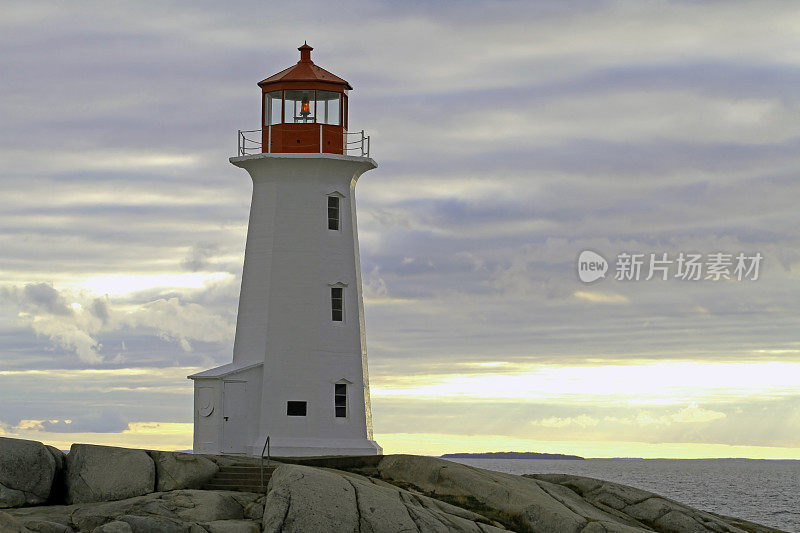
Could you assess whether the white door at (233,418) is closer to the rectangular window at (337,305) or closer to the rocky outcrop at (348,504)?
the rectangular window at (337,305)

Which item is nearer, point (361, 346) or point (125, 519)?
point (125, 519)

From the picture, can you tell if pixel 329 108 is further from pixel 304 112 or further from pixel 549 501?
pixel 549 501

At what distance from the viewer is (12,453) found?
85.8 ft

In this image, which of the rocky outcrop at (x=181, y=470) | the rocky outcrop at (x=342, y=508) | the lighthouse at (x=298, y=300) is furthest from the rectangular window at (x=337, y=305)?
the rocky outcrop at (x=342, y=508)

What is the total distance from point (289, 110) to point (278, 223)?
353 centimetres

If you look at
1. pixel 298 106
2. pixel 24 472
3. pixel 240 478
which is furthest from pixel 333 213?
pixel 24 472

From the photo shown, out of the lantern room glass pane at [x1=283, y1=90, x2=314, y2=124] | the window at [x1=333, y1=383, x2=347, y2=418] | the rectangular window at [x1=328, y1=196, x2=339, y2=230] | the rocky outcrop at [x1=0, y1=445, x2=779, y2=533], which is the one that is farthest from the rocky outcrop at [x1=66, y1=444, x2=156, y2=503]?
the lantern room glass pane at [x1=283, y1=90, x2=314, y2=124]

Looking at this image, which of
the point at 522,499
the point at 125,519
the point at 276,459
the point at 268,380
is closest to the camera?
the point at 125,519

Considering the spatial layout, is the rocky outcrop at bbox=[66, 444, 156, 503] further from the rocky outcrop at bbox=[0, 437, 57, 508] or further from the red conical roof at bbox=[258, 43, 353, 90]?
the red conical roof at bbox=[258, 43, 353, 90]

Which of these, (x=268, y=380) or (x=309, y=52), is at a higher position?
(x=309, y=52)

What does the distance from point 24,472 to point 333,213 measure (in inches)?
514

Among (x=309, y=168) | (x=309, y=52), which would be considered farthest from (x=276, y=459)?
(x=309, y=52)

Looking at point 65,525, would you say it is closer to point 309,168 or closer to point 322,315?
point 322,315

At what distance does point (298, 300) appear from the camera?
34656 millimetres
